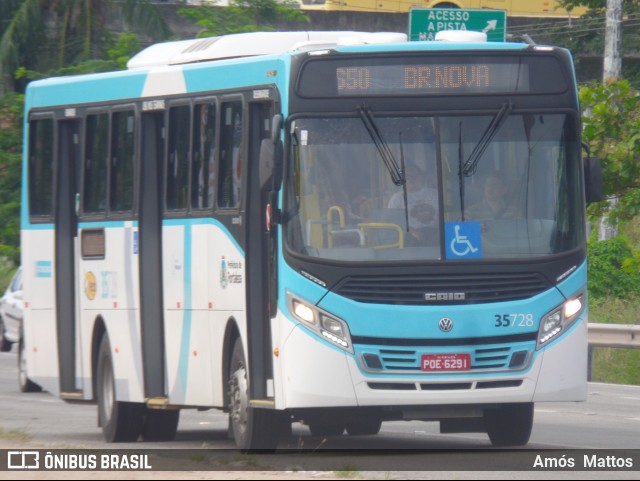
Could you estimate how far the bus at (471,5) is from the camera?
43.7 metres

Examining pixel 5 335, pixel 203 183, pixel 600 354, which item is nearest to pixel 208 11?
pixel 5 335

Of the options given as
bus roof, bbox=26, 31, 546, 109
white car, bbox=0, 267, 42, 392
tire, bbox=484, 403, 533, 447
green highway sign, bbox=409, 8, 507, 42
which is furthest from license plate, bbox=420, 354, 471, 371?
white car, bbox=0, 267, 42, 392

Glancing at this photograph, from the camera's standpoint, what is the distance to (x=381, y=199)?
1105cm

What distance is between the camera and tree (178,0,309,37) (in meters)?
29.9

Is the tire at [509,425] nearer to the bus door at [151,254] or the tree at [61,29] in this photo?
the bus door at [151,254]

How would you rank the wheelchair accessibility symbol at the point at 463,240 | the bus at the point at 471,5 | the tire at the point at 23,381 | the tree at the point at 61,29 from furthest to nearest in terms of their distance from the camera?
the bus at the point at 471,5, the tree at the point at 61,29, the tire at the point at 23,381, the wheelchair accessibility symbol at the point at 463,240

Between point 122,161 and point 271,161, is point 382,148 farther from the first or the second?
Answer: point 122,161

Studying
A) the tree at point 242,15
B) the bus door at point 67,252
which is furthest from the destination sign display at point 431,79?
the tree at point 242,15

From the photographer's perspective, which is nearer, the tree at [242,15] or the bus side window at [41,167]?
the bus side window at [41,167]

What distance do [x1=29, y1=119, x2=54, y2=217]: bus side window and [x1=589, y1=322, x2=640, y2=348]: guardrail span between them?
8.81 meters

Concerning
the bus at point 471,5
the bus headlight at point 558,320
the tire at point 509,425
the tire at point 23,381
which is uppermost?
the bus headlight at point 558,320

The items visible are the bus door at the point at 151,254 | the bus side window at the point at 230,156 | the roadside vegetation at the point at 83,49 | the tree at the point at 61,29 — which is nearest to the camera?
the bus side window at the point at 230,156

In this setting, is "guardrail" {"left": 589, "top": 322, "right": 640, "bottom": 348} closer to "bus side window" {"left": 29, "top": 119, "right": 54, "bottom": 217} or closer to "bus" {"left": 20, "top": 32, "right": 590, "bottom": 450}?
"bus side window" {"left": 29, "top": 119, "right": 54, "bottom": 217}

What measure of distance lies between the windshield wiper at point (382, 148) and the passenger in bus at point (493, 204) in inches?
22.2
